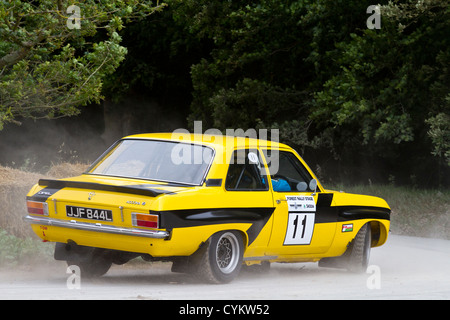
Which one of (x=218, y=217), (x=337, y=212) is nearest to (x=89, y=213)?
(x=218, y=217)

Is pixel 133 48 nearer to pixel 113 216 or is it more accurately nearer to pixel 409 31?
pixel 409 31

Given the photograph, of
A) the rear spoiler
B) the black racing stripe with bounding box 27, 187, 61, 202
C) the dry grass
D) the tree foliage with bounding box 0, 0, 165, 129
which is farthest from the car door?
the tree foliage with bounding box 0, 0, 165, 129

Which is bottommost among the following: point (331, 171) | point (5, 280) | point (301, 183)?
point (331, 171)

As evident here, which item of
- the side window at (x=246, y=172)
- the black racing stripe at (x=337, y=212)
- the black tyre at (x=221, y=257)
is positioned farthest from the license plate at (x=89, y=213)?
the black racing stripe at (x=337, y=212)

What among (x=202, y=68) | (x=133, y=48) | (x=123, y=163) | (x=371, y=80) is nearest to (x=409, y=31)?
(x=371, y=80)

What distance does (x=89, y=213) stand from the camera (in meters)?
8.64

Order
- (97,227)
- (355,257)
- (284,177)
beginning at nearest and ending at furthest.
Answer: (97,227) < (284,177) < (355,257)

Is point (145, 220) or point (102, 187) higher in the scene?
point (102, 187)

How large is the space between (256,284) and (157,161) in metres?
1.65

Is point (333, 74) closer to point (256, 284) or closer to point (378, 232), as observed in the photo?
point (378, 232)

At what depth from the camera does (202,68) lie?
27.2 m

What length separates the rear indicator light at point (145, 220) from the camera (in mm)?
8273

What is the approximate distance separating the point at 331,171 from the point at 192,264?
61.9ft

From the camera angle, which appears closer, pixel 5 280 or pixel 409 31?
pixel 5 280
